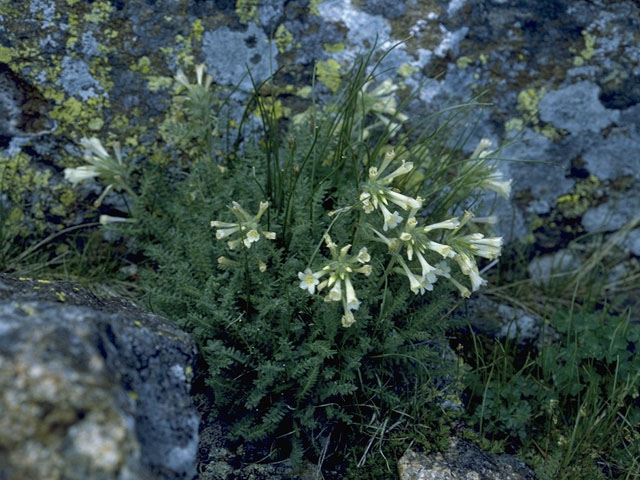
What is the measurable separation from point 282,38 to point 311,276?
1608mm

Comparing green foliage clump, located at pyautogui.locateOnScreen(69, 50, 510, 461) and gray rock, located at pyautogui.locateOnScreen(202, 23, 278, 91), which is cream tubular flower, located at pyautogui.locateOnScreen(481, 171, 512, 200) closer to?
green foliage clump, located at pyautogui.locateOnScreen(69, 50, 510, 461)

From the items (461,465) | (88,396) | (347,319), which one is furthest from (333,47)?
(88,396)

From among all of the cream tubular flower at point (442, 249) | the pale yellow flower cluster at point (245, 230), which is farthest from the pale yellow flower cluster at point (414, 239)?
the pale yellow flower cluster at point (245, 230)

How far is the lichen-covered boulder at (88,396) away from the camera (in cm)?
126

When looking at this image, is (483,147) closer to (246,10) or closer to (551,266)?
(551,266)

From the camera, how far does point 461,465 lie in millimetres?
2436

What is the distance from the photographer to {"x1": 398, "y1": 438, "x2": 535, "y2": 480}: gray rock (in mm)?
2391

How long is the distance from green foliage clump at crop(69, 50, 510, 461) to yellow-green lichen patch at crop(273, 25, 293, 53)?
0.48m

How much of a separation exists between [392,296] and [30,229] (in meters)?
1.91

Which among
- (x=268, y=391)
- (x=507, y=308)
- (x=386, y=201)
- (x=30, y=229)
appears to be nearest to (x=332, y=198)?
(x=386, y=201)

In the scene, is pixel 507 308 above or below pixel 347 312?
below

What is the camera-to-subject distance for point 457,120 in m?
3.35

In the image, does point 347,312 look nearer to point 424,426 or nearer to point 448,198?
point 424,426

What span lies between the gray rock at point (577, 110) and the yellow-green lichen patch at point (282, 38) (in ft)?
4.81
